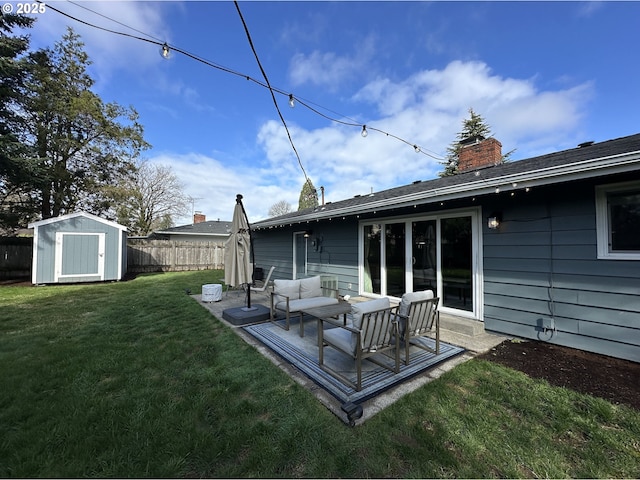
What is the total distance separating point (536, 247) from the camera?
4070mm

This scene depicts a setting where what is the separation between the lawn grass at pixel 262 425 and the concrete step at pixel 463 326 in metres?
1.10

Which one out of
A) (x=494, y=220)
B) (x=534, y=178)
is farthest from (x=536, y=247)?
(x=534, y=178)

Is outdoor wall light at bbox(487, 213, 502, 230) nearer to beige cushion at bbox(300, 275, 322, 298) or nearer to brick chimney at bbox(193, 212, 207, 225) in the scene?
beige cushion at bbox(300, 275, 322, 298)

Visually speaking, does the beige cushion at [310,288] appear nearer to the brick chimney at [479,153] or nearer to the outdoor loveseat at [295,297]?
the outdoor loveseat at [295,297]

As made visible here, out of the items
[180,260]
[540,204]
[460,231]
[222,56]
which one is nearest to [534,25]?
[540,204]

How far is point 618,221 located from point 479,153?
4.00 metres

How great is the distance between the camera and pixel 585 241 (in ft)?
11.9

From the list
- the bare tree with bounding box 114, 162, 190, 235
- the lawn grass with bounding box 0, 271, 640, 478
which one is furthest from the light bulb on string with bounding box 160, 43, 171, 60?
the bare tree with bounding box 114, 162, 190, 235

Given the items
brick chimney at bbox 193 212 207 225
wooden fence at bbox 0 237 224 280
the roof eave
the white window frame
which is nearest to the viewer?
the roof eave

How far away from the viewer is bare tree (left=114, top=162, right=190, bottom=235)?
20.9 m

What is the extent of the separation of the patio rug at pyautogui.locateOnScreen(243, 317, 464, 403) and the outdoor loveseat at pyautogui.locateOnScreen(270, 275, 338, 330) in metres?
0.44

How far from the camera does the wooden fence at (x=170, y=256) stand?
14070 mm

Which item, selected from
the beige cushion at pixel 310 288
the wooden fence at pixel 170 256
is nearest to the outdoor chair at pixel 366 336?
the beige cushion at pixel 310 288

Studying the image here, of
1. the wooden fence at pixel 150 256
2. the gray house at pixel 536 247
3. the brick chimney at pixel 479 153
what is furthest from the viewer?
the wooden fence at pixel 150 256
